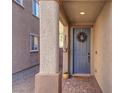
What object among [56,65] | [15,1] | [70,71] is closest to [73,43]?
[70,71]

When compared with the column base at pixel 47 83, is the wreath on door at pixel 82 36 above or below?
above

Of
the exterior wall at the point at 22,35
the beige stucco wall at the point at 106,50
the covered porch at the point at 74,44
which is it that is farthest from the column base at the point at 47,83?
the exterior wall at the point at 22,35

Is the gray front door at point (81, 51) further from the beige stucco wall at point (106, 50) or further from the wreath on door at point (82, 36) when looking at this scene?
the beige stucco wall at point (106, 50)

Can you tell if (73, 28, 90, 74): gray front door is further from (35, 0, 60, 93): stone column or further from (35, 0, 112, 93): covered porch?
(35, 0, 60, 93): stone column

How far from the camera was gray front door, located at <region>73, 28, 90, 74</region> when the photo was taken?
912 centimetres

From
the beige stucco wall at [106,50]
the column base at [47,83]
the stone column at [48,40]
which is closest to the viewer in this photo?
the column base at [47,83]

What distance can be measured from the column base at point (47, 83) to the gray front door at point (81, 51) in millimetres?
5707

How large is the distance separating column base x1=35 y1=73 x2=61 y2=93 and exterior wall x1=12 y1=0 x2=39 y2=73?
15.5 ft

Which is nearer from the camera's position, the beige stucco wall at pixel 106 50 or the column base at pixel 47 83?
the column base at pixel 47 83

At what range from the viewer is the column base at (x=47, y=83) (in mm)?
3449

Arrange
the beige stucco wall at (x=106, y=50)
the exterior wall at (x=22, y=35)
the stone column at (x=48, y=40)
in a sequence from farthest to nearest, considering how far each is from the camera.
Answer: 1. the exterior wall at (x=22, y=35)
2. the beige stucco wall at (x=106, y=50)
3. the stone column at (x=48, y=40)

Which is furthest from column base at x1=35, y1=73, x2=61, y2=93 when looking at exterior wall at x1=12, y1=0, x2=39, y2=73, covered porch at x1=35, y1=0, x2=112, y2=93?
exterior wall at x1=12, y1=0, x2=39, y2=73

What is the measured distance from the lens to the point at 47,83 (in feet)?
11.4
